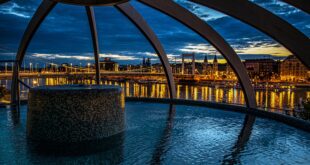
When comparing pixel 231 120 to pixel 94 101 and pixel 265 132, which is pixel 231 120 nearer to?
pixel 265 132

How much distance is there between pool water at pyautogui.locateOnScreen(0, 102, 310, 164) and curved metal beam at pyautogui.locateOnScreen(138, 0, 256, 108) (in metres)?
2.10

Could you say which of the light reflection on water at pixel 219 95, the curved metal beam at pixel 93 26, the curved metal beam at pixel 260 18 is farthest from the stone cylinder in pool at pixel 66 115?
the light reflection on water at pixel 219 95

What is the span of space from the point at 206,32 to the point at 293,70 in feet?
454

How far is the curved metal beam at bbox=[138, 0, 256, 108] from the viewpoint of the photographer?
34.4ft

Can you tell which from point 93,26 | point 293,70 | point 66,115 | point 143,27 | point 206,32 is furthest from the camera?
point 293,70

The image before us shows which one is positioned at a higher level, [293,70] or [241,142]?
[293,70]

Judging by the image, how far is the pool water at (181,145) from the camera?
5.75 meters

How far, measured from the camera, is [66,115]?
23.3 ft

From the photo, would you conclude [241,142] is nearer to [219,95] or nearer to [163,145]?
[163,145]

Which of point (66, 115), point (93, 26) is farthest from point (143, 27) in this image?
point (66, 115)

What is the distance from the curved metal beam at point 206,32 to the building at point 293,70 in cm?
12420

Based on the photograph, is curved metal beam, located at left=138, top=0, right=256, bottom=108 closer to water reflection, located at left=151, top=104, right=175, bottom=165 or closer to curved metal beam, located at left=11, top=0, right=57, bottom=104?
water reflection, located at left=151, top=104, right=175, bottom=165

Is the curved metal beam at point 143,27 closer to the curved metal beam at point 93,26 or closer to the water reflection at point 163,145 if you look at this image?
the curved metal beam at point 93,26

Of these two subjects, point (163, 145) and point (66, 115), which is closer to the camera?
point (163, 145)
